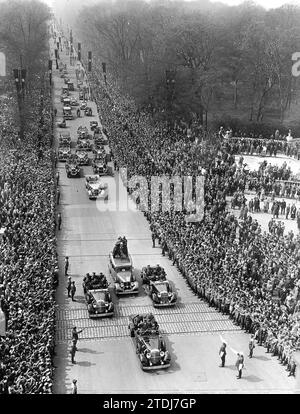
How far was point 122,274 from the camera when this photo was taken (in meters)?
29.0

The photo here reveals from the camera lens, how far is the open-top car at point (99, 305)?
2611cm

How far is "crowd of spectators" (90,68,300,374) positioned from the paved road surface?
73 centimetres

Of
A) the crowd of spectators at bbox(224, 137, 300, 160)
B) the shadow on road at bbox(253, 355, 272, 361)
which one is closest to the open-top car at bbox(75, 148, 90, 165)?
the crowd of spectators at bbox(224, 137, 300, 160)

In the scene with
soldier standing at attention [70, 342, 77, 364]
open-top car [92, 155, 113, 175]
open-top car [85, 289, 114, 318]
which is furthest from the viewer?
open-top car [92, 155, 113, 175]

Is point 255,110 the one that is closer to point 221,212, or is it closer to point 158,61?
point 158,61

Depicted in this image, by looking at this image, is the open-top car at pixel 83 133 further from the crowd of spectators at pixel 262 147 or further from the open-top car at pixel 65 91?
the open-top car at pixel 65 91

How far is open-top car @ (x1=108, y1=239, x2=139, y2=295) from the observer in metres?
28.3

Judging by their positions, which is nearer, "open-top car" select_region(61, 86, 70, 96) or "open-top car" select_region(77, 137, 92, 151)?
"open-top car" select_region(77, 137, 92, 151)

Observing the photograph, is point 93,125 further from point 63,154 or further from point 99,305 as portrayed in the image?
point 99,305

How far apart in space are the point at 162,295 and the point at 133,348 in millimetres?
3939

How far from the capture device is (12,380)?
19.0 metres

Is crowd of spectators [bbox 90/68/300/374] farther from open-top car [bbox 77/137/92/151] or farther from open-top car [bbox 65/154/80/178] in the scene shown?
open-top car [bbox 77/137/92/151]

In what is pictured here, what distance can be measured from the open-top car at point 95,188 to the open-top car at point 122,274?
12271mm
